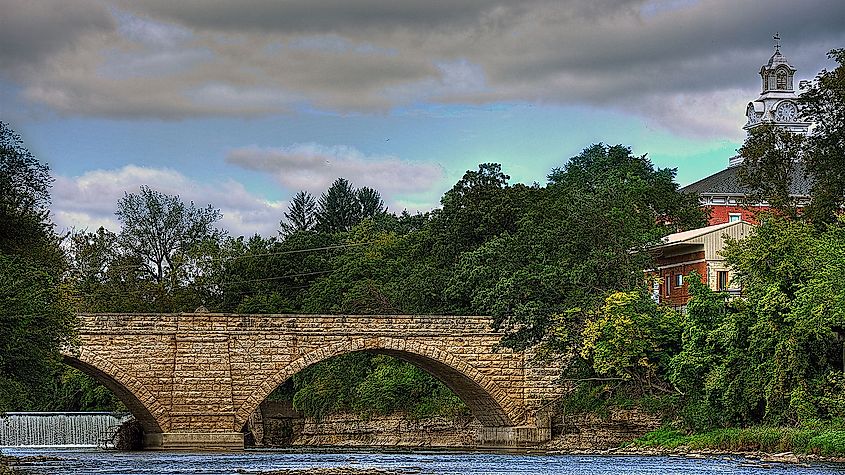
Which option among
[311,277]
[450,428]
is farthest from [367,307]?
[311,277]

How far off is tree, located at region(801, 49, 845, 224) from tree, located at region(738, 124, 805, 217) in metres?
1.19

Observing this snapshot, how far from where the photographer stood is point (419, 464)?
140 feet

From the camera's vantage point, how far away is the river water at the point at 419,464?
37188mm

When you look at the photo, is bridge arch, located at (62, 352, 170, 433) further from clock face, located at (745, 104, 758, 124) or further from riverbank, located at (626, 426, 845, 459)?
clock face, located at (745, 104, 758, 124)

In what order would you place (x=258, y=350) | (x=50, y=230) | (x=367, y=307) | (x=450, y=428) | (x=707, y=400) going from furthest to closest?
(x=367, y=307), (x=450, y=428), (x=258, y=350), (x=707, y=400), (x=50, y=230)

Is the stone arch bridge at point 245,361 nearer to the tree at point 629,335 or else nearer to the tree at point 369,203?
the tree at point 629,335

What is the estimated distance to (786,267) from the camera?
44.8 metres

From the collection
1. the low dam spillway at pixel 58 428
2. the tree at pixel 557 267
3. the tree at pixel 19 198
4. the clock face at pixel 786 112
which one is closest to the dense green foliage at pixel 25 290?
the tree at pixel 19 198

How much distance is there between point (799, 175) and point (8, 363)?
60.1 m

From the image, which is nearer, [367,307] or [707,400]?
[707,400]

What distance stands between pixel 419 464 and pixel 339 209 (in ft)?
212

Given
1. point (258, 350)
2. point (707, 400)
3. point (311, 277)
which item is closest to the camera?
point (707, 400)

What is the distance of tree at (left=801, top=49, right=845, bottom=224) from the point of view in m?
52.4

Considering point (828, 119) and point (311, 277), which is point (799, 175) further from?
point (828, 119)
